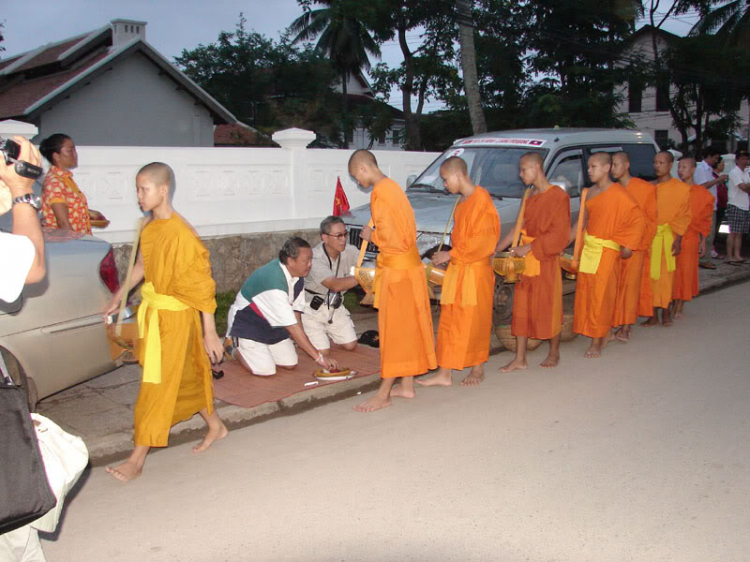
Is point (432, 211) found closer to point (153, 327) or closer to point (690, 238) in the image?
point (690, 238)

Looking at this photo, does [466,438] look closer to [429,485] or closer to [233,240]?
[429,485]

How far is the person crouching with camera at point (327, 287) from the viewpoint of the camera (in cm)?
660

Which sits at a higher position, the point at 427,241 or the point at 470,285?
the point at 427,241

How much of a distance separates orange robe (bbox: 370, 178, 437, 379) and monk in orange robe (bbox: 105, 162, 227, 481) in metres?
1.56

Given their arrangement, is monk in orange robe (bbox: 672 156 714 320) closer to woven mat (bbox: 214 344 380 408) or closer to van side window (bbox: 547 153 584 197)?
van side window (bbox: 547 153 584 197)

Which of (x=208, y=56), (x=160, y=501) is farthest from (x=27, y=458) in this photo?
(x=208, y=56)

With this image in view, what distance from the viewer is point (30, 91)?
867 inches

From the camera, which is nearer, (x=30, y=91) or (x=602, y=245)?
(x=602, y=245)

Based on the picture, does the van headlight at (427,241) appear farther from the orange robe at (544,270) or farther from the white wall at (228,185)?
the white wall at (228,185)

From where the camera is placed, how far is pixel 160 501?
4090 millimetres

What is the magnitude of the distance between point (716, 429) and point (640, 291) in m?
3.18

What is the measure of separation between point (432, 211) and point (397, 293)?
8.07 ft

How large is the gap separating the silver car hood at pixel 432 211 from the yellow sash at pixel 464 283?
143 centimetres

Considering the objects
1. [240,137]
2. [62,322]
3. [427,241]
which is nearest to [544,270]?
[427,241]
